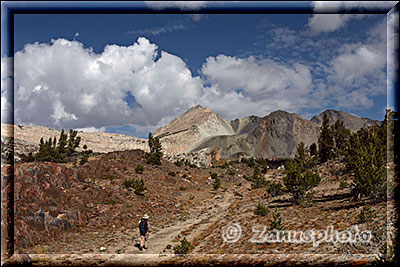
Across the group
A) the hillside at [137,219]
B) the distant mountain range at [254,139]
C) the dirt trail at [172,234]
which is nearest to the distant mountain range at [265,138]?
the distant mountain range at [254,139]

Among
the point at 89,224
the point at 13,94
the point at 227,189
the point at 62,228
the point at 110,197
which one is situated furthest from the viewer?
the point at 227,189

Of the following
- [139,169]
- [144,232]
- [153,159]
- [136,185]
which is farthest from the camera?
[153,159]

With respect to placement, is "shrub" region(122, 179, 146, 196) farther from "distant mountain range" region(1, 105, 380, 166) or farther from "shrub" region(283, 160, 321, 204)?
"distant mountain range" region(1, 105, 380, 166)

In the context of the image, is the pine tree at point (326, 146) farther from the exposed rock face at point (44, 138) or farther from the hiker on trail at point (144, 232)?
the exposed rock face at point (44, 138)

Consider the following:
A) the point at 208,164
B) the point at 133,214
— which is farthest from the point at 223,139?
the point at 133,214

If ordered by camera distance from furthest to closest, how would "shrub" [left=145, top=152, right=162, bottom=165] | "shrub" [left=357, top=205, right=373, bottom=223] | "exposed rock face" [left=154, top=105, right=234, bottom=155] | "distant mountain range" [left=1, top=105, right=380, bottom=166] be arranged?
1. "exposed rock face" [left=154, top=105, right=234, bottom=155]
2. "distant mountain range" [left=1, top=105, right=380, bottom=166]
3. "shrub" [left=145, top=152, right=162, bottom=165]
4. "shrub" [left=357, top=205, right=373, bottom=223]

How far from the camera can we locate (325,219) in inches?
483

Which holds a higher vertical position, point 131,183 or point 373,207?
point 131,183

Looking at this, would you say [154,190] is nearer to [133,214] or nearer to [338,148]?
[133,214]

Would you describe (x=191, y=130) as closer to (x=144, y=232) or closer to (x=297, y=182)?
(x=297, y=182)

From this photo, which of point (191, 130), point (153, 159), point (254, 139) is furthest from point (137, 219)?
point (191, 130)

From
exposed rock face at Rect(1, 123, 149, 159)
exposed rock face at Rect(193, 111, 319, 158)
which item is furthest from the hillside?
exposed rock face at Rect(193, 111, 319, 158)

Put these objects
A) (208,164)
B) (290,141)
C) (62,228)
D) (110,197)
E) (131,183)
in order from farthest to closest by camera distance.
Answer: (290,141)
(208,164)
(131,183)
(110,197)
(62,228)

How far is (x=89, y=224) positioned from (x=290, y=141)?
375ft
